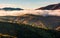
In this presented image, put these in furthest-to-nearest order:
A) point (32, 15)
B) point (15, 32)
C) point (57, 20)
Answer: point (32, 15) → point (57, 20) → point (15, 32)

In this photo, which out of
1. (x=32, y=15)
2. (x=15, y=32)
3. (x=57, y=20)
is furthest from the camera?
(x=32, y=15)

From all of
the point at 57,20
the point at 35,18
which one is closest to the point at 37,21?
the point at 35,18

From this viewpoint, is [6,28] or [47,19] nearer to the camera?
[6,28]

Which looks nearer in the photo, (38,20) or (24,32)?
(24,32)

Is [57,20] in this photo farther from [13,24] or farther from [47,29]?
[13,24]

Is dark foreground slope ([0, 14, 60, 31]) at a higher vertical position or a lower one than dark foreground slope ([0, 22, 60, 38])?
higher

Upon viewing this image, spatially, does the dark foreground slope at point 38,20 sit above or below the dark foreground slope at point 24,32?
above

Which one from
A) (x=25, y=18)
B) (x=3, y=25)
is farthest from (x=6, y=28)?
(x=25, y=18)
